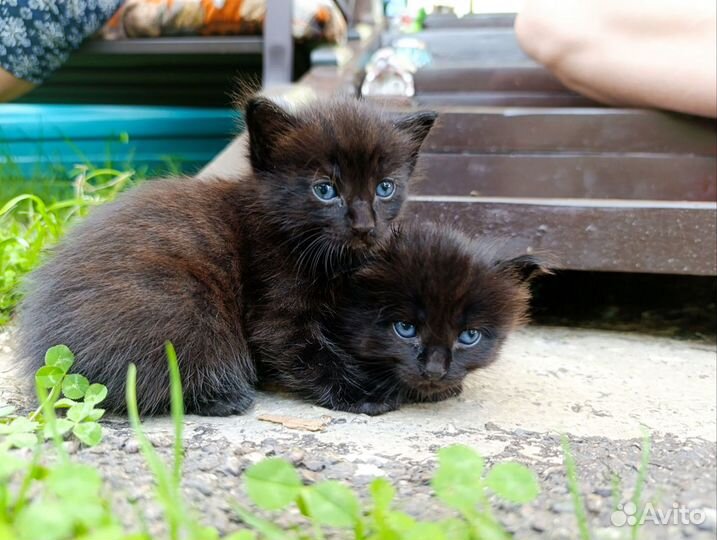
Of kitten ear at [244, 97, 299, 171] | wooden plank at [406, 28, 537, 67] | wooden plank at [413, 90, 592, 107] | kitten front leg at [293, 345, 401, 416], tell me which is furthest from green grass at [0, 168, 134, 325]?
wooden plank at [406, 28, 537, 67]

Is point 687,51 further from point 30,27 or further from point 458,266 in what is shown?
point 30,27

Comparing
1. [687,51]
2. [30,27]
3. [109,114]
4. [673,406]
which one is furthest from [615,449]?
[109,114]

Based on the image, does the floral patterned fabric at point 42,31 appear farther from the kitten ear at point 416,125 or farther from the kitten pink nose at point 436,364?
the kitten pink nose at point 436,364

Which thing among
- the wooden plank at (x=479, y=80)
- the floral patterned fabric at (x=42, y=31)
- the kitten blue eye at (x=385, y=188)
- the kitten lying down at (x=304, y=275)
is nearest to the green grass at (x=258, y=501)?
the kitten lying down at (x=304, y=275)

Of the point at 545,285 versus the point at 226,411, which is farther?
the point at 545,285

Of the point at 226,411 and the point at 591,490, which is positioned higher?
the point at 591,490

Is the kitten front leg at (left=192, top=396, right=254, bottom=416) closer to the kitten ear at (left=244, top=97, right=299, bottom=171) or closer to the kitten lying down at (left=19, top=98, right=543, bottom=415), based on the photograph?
the kitten lying down at (left=19, top=98, right=543, bottom=415)

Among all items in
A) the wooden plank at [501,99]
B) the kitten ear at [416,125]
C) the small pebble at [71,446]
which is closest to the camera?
the small pebble at [71,446]
